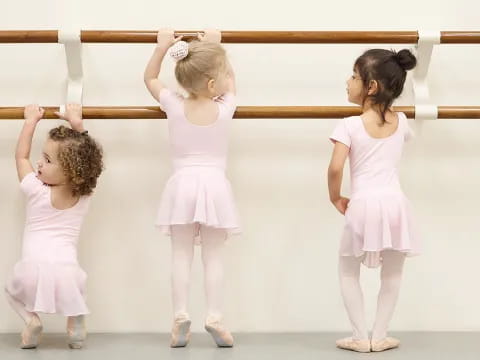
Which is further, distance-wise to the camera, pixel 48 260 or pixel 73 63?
pixel 73 63

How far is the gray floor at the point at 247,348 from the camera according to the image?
2.18m

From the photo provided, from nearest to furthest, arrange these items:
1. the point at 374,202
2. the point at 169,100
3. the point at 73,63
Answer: the point at 374,202
the point at 169,100
the point at 73,63

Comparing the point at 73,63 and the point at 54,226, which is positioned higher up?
the point at 73,63

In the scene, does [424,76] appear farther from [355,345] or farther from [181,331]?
[181,331]

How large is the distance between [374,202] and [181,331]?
1.83ft

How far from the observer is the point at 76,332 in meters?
2.29

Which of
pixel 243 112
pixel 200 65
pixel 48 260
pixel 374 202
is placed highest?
pixel 200 65

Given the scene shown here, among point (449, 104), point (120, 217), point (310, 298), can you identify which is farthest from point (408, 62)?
point (120, 217)

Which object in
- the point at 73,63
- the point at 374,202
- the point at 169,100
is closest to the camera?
the point at 374,202

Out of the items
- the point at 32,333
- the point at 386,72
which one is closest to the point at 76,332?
the point at 32,333

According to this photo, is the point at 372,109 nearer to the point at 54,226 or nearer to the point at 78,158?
the point at 78,158

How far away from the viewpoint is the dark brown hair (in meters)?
2.28

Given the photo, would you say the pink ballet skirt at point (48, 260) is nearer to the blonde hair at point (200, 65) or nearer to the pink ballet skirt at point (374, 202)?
the blonde hair at point (200, 65)

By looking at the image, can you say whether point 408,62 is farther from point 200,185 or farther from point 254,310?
point 254,310
